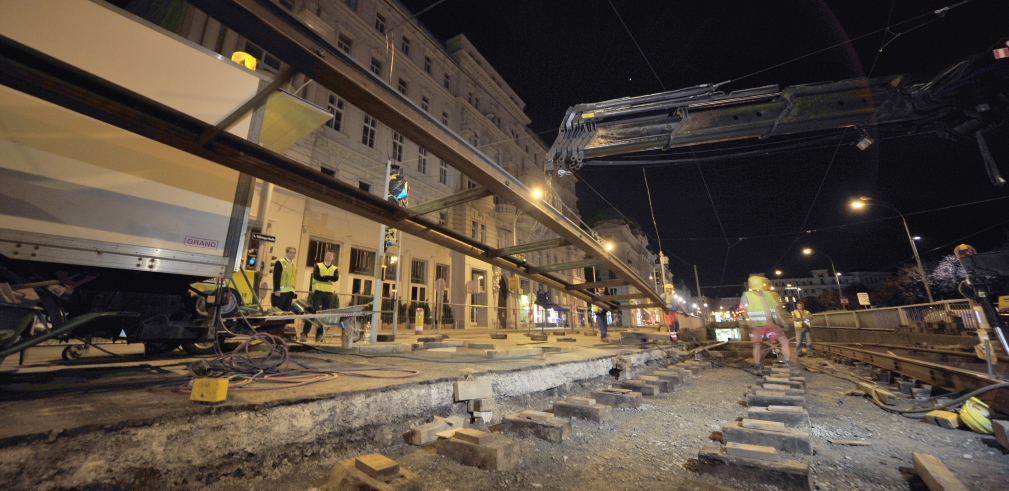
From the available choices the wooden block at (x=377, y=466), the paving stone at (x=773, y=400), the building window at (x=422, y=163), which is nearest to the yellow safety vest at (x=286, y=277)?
the wooden block at (x=377, y=466)

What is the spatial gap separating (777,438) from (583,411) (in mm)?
1460

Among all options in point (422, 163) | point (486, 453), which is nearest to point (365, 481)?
point (486, 453)

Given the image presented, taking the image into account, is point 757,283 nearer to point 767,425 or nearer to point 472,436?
point 767,425

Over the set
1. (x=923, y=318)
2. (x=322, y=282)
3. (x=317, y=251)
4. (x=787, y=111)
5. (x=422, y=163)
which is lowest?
(x=923, y=318)

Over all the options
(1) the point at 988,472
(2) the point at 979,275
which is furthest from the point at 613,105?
(1) the point at 988,472

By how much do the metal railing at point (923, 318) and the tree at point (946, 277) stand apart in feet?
79.9

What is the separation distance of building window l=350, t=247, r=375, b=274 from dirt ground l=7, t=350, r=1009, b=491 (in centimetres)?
1373

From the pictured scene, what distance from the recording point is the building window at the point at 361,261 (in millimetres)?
15477

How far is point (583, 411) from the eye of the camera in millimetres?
3234

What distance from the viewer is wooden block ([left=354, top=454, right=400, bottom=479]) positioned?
166 centimetres

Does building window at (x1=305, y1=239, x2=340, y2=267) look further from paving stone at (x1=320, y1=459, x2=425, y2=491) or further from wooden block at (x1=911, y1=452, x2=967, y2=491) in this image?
wooden block at (x1=911, y1=452, x2=967, y2=491)

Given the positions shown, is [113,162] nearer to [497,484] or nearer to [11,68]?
[11,68]

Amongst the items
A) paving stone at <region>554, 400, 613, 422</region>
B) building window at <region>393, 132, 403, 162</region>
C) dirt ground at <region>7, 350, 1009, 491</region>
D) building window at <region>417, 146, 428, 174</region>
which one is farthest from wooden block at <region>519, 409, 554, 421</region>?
building window at <region>417, 146, 428, 174</region>

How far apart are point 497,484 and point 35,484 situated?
1937 mm
